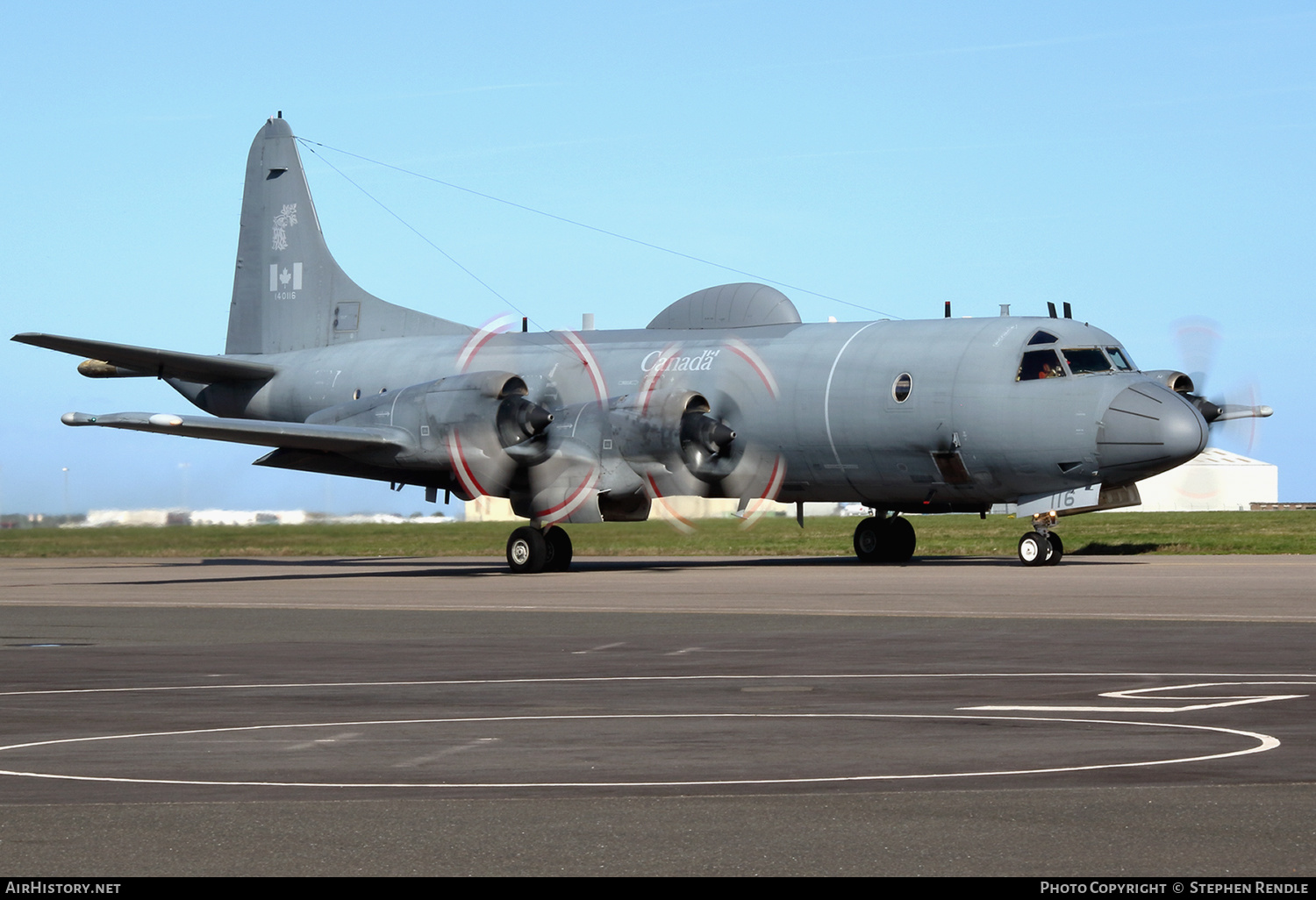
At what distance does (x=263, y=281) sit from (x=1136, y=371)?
80.6 ft

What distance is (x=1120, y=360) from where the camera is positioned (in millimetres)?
32594

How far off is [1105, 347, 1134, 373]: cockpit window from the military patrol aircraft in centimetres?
5

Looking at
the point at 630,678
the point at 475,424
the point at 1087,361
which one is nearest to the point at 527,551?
the point at 475,424

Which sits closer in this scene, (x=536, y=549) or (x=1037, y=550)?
(x=1037, y=550)

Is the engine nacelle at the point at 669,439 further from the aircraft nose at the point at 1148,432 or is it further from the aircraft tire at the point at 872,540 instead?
the aircraft nose at the point at 1148,432

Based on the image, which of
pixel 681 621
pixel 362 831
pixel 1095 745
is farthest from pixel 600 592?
pixel 362 831

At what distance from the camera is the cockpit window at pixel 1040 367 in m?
32.1

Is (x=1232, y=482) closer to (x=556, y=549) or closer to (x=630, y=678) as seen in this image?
(x=556, y=549)

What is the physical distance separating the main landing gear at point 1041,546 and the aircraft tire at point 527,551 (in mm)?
10270

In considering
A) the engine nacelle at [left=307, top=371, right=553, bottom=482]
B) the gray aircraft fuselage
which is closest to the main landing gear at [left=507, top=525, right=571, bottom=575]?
the engine nacelle at [left=307, top=371, right=553, bottom=482]

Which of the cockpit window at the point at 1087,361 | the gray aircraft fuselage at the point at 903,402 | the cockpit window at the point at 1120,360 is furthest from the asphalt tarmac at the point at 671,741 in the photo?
the cockpit window at the point at 1120,360

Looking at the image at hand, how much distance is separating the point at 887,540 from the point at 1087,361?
7.47 m
